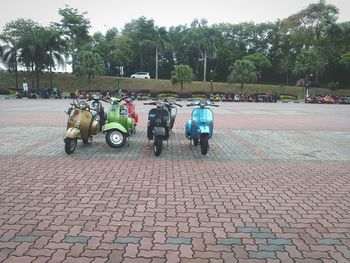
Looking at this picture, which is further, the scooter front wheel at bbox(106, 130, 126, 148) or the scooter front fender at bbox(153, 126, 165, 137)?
the scooter front wheel at bbox(106, 130, 126, 148)

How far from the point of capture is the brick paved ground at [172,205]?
3.49 m

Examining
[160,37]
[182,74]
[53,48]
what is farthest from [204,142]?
[160,37]

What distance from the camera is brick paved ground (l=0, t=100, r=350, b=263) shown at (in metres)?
3.49

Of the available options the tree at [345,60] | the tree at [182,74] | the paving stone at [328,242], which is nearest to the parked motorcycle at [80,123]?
the paving stone at [328,242]

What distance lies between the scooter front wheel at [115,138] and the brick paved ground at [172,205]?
15 cm

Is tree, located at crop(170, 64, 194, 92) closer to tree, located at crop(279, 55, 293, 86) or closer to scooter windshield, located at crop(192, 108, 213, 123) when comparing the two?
tree, located at crop(279, 55, 293, 86)

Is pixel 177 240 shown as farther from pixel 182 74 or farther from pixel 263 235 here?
pixel 182 74

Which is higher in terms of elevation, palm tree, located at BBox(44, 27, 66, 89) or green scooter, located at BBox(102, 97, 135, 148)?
palm tree, located at BBox(44, 27, 66, 89)

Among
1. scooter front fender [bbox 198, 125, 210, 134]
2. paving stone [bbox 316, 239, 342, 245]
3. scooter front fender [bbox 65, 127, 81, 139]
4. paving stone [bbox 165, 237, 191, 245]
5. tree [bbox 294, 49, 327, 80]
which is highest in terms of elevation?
tree [bbox 294, 49, 327, 80]

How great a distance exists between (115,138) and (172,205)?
A: 414 centimetres

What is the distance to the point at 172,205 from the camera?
4.73 metres

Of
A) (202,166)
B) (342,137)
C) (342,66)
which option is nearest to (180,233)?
(202,166)

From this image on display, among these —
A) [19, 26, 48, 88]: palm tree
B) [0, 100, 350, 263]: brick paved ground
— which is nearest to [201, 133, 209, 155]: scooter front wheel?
[0, 100, 350, 263]: brick paved ground

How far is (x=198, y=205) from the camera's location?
4.75m
